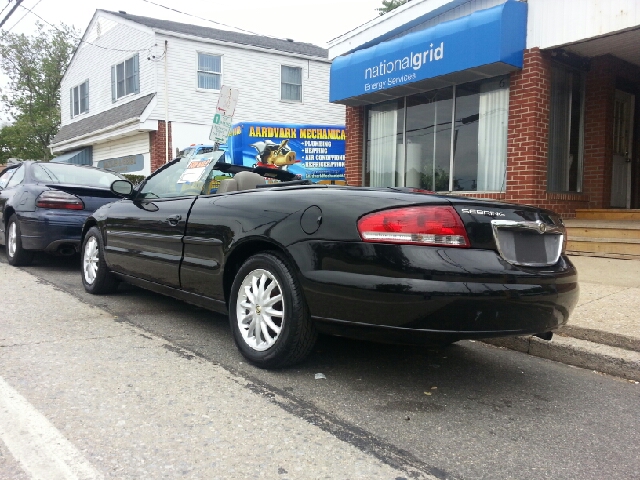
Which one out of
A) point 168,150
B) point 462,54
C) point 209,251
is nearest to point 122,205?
point 209,251

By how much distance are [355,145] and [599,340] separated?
745 centimetres

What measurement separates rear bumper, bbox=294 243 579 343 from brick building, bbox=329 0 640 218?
534 centimetres

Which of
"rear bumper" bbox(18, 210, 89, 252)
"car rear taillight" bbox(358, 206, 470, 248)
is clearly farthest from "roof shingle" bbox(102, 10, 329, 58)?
"car rear taillight" bbox(358, 206, 470, 248)

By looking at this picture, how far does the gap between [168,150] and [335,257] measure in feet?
54.7

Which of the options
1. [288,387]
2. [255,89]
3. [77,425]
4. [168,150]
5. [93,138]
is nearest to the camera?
[77,425]

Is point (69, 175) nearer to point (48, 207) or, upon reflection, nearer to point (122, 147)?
point (48, 207)

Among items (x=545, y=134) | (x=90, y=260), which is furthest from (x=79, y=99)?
(x=545, y=134)

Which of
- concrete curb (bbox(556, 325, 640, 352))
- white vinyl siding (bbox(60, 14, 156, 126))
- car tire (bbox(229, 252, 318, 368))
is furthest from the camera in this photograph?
white vinyl siding (bbox(60, 14, 156, 126))

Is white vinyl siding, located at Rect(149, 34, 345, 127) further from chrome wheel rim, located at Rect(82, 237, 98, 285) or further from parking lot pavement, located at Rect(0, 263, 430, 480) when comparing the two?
parking lot pavement, located at Rect(0, 263, 430, 480)

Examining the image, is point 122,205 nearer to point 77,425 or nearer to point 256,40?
point 77,425

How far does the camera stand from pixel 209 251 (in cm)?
395

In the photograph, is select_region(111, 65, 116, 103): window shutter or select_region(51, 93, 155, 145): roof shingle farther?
select_region(111, 65, 116, 103): window shutter

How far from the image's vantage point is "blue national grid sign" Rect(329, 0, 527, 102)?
7633 millimetres

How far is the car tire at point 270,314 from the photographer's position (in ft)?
10.7
